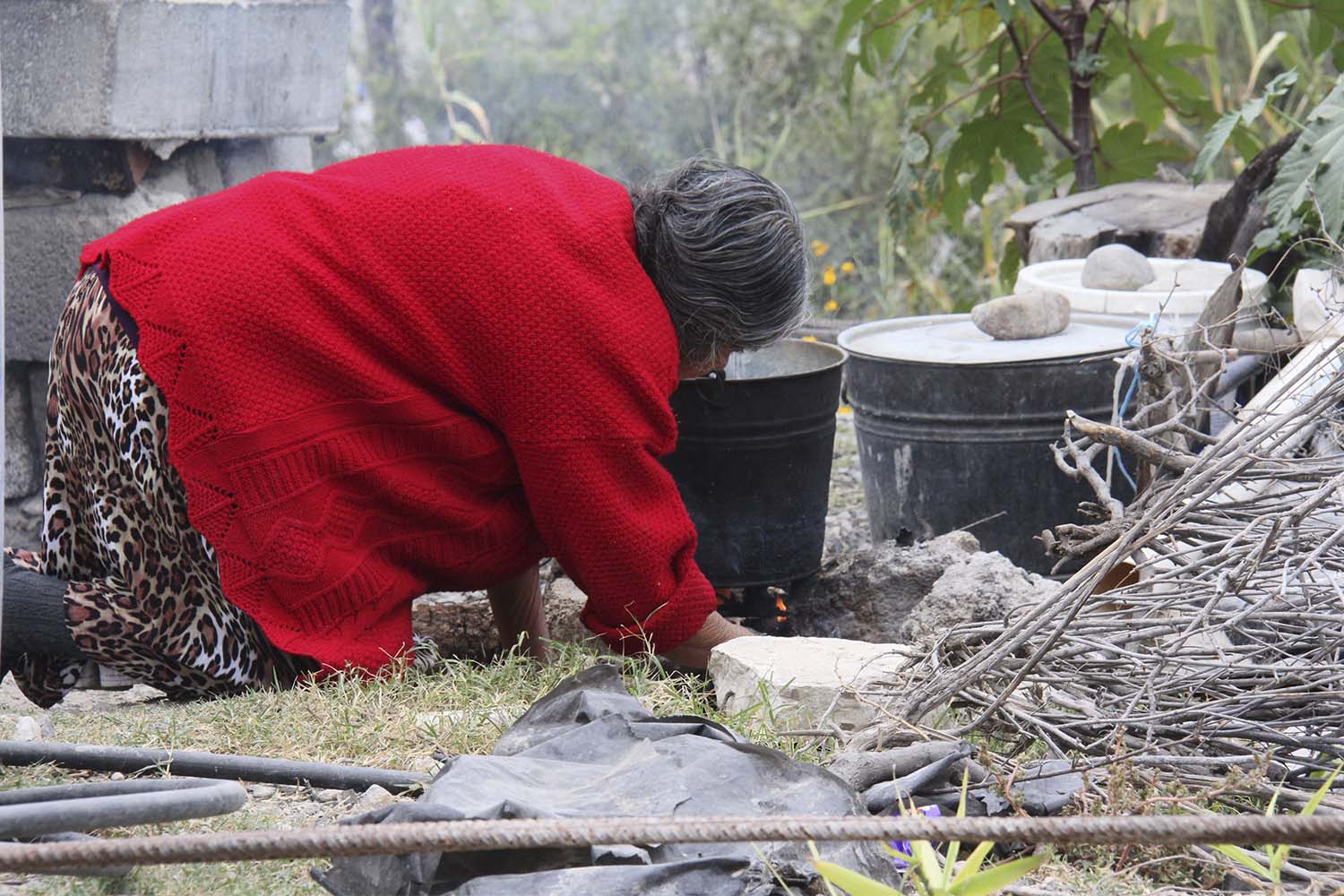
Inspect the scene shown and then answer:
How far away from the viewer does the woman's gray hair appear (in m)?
2.63

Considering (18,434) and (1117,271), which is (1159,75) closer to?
(1117,271)

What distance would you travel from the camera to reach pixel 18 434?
13.6 feet

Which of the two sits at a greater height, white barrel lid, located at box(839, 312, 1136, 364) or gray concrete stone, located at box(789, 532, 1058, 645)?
white barrel lid, located at box(839, 312, 1136, 364)

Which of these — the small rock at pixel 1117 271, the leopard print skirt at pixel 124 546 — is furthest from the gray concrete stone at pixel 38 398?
the small rock at pixel 1117 271

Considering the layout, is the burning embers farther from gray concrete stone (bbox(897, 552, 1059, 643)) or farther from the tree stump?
the tree stump

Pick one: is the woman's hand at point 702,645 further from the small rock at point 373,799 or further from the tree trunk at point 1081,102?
the tree trunk at point 1081,102

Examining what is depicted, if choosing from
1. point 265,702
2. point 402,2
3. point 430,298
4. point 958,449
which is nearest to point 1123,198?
point 958,449

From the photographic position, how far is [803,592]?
3.63 meters

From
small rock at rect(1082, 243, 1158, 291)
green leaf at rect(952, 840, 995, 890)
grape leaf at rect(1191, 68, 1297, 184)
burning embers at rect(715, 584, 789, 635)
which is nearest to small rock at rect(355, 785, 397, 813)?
green leaf at rect(952, 840, 995, 890)

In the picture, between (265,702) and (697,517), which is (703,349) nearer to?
(697,517)

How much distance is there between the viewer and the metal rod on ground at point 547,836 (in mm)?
1248

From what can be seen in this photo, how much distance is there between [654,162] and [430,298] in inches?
242

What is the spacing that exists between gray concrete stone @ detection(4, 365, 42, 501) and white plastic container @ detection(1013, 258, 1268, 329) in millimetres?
3168

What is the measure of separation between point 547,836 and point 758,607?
2364mm
